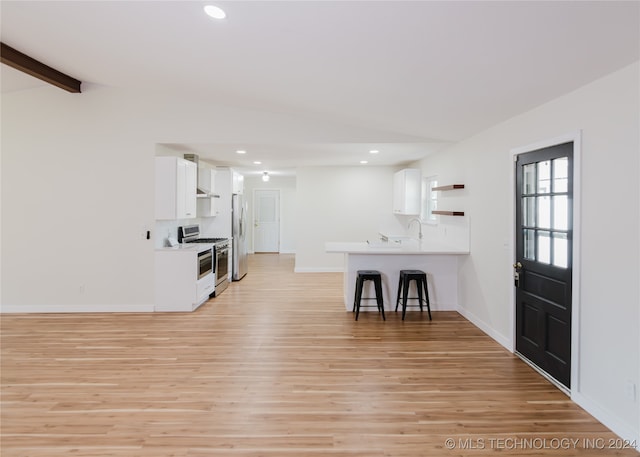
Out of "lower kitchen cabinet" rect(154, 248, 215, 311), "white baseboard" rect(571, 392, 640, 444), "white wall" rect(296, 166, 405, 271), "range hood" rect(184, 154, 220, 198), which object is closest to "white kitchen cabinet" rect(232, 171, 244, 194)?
"range hood" rect(184, 154, 220, 198)

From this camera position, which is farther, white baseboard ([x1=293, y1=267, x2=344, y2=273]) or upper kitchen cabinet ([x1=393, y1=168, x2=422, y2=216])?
white baseboard ([x1=293, y1=267, x2=344, y2=273])

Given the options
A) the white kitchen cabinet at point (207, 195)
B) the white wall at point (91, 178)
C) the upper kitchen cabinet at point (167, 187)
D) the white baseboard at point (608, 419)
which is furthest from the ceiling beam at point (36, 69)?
the white baseboard at point (608, 419)

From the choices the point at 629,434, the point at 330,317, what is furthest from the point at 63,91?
the point at 629,434

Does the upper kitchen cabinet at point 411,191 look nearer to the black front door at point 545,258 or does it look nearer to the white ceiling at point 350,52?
the white ceiling at point 350,52

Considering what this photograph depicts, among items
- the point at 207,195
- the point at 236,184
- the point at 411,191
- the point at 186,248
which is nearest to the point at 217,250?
the point at 186,248

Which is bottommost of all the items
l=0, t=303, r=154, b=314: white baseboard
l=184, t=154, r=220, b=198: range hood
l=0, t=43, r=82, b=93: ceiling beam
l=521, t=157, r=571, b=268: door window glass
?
l=0, t=303, r=154, b=314: white baseboard

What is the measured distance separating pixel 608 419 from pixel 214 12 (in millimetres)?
3794

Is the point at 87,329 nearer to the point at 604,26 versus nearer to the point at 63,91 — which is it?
the point at 63,91

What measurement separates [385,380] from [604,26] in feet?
9.05

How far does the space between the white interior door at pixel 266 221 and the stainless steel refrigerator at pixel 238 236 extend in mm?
3784

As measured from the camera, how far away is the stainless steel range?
5824mm

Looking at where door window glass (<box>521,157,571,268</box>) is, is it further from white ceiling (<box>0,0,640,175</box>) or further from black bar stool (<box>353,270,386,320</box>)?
black bar stool (<box>353,270,386,320</box>)

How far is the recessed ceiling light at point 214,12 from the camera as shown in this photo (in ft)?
7.78

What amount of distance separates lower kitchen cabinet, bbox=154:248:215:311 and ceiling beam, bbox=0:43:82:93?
2.39m
